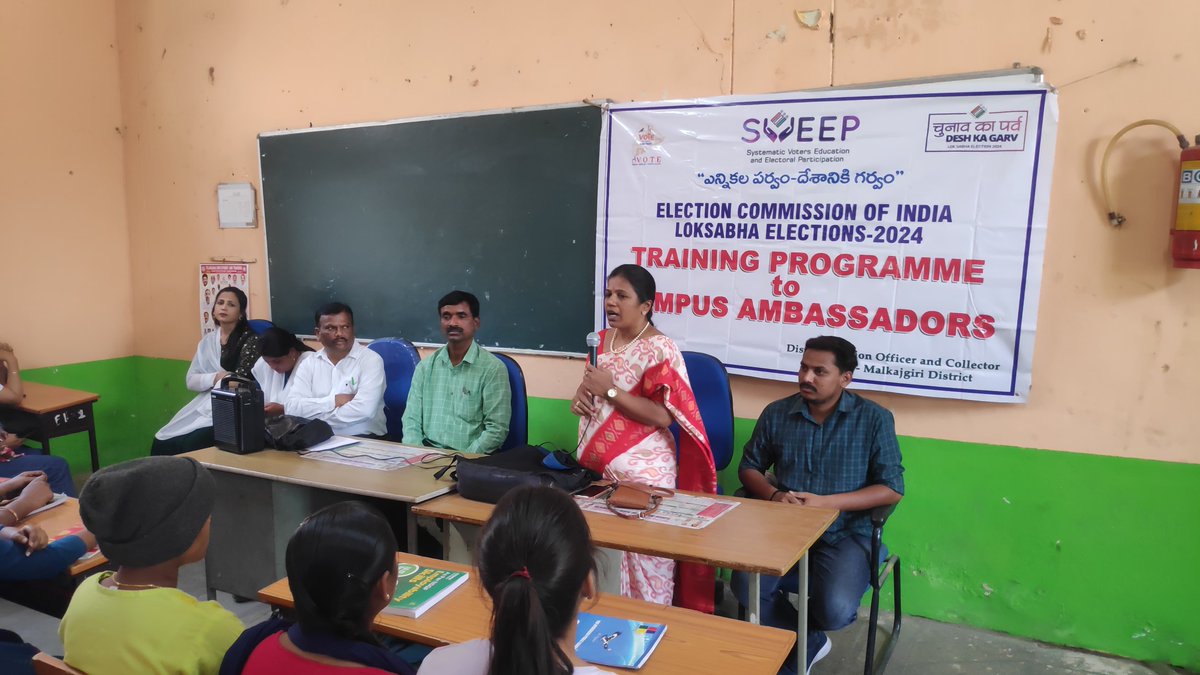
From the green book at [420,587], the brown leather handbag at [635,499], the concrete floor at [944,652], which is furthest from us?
the concrete floor at [944,652]

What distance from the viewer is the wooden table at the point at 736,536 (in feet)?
6.00

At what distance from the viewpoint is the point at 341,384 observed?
11.5 feet

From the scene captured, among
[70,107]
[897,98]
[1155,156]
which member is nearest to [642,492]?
[897,98]

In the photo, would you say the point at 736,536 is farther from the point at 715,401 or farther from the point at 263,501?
the point at 263,501

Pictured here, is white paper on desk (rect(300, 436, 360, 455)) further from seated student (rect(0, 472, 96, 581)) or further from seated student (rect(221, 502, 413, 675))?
seated student (rect(221, 502, 413, 675))

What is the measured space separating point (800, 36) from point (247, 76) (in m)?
3.20

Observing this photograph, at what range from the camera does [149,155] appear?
4934 millimetres

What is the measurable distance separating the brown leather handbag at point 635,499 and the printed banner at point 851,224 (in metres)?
1.01

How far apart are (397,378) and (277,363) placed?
2.25 ft

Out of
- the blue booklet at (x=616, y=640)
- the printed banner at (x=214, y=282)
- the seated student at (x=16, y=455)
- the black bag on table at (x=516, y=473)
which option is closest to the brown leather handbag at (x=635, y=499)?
the black bag on table at (x=516, y=473)

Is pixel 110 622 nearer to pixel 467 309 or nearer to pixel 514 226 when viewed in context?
pixel 467 309

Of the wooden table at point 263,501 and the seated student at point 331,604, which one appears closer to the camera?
the seated student at point 331,604

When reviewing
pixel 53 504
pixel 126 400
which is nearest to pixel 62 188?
pixel 126 400

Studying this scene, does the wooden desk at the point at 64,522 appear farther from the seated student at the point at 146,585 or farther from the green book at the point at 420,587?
the green book at the point at 420,587
